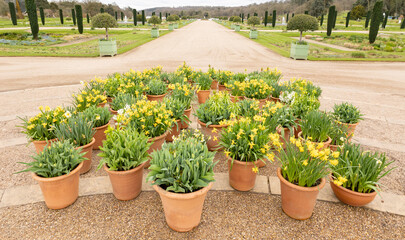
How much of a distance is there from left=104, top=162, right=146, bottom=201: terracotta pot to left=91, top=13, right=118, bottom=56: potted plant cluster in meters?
14.4

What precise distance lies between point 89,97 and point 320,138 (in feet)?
15.1

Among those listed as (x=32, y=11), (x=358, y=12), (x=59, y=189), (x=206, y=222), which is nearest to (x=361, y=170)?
(x=206, y=222)

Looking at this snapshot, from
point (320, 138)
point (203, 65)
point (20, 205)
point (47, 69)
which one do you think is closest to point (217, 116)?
point (320, 138)

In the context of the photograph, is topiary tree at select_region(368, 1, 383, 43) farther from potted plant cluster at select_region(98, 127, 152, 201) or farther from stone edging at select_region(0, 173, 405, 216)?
potted plant cluster at select_region(98, 127, 152, 201)

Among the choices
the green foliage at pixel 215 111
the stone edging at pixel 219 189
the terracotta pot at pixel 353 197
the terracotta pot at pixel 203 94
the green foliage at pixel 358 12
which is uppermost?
the green foliage at pixel 358 12

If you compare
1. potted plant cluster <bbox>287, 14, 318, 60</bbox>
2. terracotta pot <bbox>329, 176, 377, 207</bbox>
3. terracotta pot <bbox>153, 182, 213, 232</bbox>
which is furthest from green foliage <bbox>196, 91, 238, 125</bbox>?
potted plant cluster <bbox>287, 14, 318, 60</bbox>

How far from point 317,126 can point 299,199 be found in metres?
1.62

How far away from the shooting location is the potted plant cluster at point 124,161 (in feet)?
10.2

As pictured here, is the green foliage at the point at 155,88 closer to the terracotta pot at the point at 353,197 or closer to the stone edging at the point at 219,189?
the stone edging at the point at 219,189

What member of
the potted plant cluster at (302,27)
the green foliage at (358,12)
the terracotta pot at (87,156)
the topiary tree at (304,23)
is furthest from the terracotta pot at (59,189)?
the green foliage at (358,12)

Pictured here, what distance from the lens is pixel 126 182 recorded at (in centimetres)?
321

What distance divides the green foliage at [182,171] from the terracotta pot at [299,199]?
3.42 feet

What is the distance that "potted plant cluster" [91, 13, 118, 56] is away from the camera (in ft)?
51.0

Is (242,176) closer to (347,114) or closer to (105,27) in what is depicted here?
(347,114)
